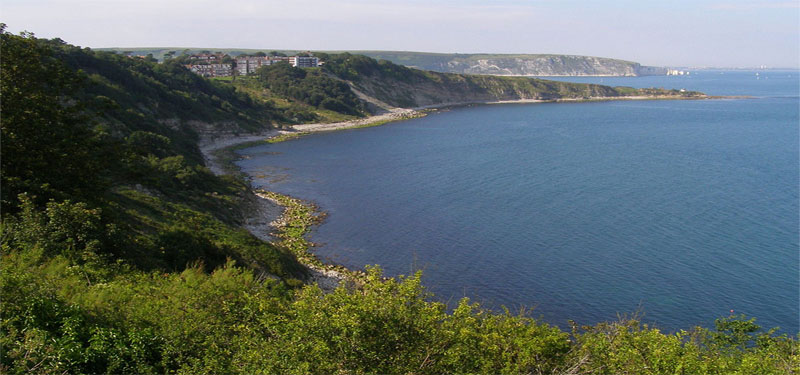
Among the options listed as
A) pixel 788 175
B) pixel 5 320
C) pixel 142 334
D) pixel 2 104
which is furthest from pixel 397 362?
pixel 788 175

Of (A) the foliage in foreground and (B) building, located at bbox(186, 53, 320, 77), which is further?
(B) building, located at bbox(186, 53, 320, 77)

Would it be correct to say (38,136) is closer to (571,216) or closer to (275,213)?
(275,213)

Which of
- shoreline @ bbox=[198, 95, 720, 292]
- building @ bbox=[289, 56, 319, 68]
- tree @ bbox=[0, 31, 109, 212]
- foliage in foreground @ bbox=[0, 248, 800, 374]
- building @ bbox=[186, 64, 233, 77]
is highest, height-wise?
building @ bbox=[289, 56, 319, 68]

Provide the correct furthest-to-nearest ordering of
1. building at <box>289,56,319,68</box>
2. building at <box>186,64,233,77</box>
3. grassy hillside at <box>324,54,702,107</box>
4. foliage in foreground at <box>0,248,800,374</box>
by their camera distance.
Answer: building at <box>289,56,319,68</box>
grassy hillside at <box>324,54,702,107</box>
building at <box>186,64,233,77</box>
foliage in foreground at <box>0,248,800,374</box>

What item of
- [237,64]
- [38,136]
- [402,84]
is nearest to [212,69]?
[237,64]

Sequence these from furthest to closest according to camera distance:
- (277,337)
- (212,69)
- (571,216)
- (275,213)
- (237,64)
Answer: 1. (237,64)
2. (212,69)
3. (275,213)
4. (571,216)
5. (277,337)

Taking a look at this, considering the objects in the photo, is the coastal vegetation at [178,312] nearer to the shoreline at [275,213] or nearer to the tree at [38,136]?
the tree at [38,136]

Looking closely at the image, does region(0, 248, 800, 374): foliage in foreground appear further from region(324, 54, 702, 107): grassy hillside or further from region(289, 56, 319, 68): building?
region(289, 56, 319, 68): building

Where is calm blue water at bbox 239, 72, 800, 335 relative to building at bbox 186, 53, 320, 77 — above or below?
below

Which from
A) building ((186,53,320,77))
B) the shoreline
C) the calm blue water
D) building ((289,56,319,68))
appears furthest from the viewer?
building ((289,56,319,68))

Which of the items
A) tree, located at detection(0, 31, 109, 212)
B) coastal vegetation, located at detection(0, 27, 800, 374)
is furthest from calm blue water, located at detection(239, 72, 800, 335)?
tree, located at detection(0, 31, 109, 212)
